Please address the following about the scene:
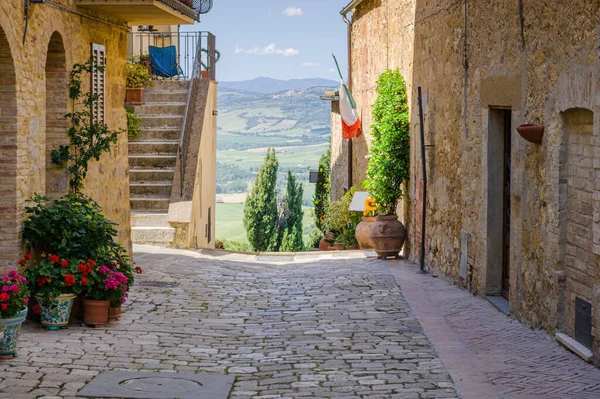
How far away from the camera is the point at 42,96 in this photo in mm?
10180

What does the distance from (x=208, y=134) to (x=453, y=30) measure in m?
8.69

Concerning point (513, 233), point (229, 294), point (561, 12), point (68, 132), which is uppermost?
point (561, 12)

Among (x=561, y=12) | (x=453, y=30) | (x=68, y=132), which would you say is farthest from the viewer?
(x=453, y=30)

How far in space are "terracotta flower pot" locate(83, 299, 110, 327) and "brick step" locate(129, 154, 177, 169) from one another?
9.22 meters

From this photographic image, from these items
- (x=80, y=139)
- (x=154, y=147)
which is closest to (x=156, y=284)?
(x=80, y=139)

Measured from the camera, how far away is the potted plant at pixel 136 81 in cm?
1905

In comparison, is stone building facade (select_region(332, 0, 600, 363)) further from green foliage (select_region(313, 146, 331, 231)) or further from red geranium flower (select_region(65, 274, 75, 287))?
green foliage (select_region(313, 146, 331, 231))

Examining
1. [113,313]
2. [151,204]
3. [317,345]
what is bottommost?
[317,345]

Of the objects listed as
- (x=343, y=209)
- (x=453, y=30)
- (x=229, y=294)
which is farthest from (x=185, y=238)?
(x=453, y=30)

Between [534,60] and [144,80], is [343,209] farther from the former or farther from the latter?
[534,60]

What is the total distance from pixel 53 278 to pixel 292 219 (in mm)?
29260

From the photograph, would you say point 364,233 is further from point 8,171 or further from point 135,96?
point 8,171

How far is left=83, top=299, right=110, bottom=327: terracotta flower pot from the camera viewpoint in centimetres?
927

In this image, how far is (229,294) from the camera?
39.1 ft
